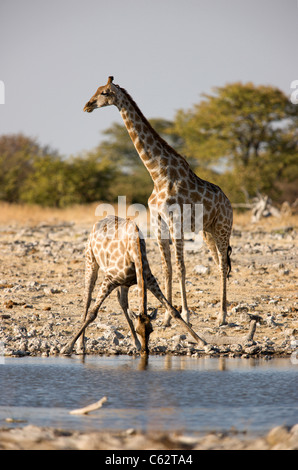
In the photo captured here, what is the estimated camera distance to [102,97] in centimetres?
866

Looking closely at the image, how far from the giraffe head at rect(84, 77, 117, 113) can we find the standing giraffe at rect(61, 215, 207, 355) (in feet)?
5.52

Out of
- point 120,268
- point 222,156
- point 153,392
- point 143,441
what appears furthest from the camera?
point 222,156

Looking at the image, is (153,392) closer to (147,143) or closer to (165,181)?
(165,181)

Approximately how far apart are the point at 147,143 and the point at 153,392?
4193 millimetres

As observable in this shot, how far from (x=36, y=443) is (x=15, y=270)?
810cm

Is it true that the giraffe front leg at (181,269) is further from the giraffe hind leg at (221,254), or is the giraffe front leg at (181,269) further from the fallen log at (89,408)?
the fallen log at (89,408)

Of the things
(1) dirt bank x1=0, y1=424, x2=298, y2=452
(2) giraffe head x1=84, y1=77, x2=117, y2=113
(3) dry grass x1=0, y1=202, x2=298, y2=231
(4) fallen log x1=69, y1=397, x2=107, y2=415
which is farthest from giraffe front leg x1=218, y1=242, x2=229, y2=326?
(3) dry grass x1=0, y1=202, x2=298, y2=231

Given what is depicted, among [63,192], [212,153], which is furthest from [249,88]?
[63,192]

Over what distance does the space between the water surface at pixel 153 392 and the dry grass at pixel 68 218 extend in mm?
11699

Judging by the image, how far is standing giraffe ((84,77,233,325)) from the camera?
8719mm

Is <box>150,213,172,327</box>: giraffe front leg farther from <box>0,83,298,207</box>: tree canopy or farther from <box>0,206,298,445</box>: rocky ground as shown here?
<box>0,83,298,207</box>: tree canopy

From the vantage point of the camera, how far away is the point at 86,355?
23.6 feet

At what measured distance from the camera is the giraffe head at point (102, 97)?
8648 millimetres

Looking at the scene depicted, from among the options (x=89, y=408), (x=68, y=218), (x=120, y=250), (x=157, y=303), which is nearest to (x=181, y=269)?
(x=157, y=303)
